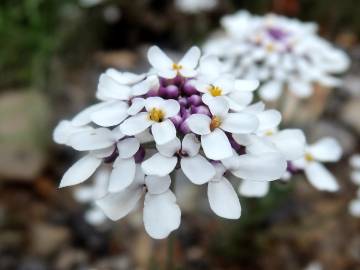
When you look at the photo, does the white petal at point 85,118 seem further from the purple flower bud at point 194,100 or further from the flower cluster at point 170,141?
the purple flower bud at point 194,100

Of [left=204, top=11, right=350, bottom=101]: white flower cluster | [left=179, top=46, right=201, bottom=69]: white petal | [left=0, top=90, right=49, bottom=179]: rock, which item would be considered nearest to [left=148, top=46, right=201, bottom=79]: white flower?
[left=179, top=46, right=201, bottom=69]: white petal

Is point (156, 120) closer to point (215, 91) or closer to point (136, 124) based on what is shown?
point (136, 124)

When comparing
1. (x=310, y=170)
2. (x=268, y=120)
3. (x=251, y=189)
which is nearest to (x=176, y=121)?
(x=268, y=120)

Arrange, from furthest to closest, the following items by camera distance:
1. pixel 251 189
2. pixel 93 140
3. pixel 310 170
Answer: pixel 310 170
pixel 251 189
pixel 93 140

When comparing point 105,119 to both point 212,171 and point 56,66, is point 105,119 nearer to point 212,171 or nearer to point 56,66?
point 212,171

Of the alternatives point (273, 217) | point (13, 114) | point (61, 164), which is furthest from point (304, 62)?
point (13, 114)

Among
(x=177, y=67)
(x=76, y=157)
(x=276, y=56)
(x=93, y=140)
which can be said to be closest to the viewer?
(x=93, y=140)

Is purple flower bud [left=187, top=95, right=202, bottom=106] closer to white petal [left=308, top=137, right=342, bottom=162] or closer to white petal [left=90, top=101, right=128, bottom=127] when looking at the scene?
white petal [left=90, top=101, right=128, bottom=127]
